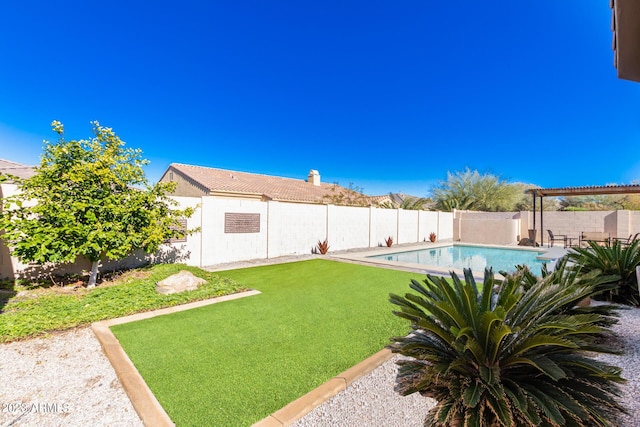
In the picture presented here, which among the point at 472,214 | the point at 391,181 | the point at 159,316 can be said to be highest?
the point at 391,181

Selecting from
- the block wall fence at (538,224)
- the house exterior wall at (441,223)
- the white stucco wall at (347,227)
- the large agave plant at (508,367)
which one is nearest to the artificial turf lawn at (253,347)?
the large agave plant at (508,367)

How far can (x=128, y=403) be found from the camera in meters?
2.83

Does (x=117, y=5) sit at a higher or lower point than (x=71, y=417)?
higher

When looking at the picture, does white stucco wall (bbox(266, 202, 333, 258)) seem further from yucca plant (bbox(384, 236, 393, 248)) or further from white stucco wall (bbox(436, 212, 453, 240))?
white stucco wall (bbox(436, 212, 453, 240))

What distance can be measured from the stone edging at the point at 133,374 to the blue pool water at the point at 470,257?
457 inches

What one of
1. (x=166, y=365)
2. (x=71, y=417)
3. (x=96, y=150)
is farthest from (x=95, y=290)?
(x=71, y=417)

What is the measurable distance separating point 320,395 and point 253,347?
154 cm

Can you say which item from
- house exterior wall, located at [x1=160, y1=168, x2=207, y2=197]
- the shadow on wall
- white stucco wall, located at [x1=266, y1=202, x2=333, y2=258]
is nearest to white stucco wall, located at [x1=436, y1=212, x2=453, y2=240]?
white stucco wall, located at [x1=266, y1=202, x2=333, y2=258]

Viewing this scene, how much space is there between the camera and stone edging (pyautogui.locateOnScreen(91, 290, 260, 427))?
2.60 m

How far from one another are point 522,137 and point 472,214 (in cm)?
1180

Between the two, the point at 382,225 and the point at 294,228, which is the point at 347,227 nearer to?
the point at 382,225

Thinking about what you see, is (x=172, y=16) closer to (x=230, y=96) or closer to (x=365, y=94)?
(x=230, y=96)

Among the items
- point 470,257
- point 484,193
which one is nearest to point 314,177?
point 470,257

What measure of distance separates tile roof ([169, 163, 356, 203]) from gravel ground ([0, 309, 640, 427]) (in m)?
13.9
